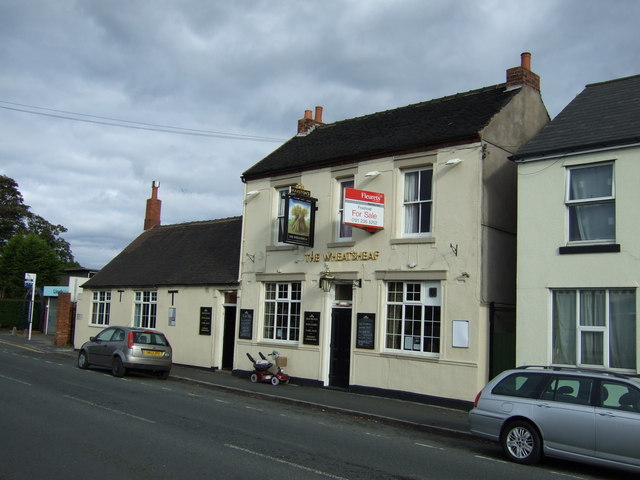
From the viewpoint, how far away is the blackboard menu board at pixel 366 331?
56.6 feet

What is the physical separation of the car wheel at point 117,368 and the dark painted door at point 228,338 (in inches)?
157

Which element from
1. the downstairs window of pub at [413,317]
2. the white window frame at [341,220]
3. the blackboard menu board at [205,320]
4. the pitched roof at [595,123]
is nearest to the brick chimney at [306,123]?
the white window frame at [341,220]

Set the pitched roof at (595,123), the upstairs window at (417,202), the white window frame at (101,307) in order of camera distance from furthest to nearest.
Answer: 1. the white window frame at (101,307)
2. the upstairs window at (417,202)
3. the pitched roof at (595,123)

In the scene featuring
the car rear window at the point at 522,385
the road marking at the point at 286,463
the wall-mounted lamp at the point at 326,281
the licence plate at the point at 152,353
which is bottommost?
the road marking at the point at 286,463

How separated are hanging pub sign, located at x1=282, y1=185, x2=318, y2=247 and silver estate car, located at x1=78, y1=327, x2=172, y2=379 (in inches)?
207

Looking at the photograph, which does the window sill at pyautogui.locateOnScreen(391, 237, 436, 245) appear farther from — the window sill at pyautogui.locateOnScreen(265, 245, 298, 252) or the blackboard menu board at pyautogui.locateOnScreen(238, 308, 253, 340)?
the blackboard menu board at pyautogui.locateOnScreen(238, 308, 253, 340)

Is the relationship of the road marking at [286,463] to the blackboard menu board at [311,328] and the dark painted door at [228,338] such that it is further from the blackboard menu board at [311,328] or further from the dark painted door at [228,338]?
the dark painted door at [228,338]

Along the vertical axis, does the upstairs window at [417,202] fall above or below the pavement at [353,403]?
above

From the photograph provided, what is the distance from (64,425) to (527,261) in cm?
1007

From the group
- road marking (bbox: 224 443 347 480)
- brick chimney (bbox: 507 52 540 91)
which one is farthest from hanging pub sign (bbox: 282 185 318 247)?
road marking (bbox: 224 443 347 480)

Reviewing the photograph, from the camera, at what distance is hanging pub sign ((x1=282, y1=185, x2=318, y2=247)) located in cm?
1823

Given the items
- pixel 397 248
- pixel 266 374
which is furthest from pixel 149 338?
pixel 397 248

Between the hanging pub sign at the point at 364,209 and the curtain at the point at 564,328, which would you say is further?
the hanging pub sign at the point at 364,209

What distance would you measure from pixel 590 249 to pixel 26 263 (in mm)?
42124
